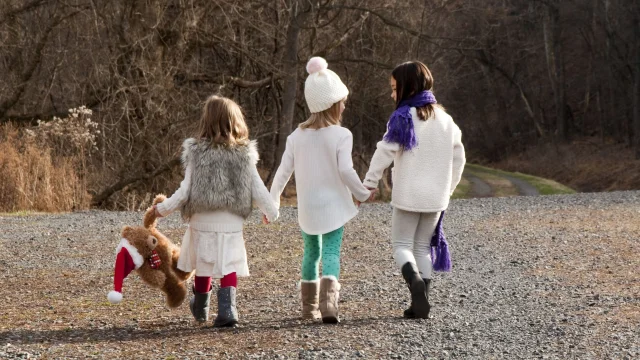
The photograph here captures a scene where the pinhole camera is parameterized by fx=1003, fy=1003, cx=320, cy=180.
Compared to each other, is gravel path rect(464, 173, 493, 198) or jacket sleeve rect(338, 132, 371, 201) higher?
jacket sleeve rect(338, 132, 371, 201)

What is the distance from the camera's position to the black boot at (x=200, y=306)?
605 centimetres

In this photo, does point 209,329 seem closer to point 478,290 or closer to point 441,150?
point 441,150

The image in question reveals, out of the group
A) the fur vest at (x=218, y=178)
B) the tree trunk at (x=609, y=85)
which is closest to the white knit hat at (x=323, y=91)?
the fur vest at (x=218, y=178)

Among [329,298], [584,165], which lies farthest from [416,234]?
[584,165]

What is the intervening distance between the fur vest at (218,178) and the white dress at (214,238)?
1.7 inches

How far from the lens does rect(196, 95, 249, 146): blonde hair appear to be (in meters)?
5.92

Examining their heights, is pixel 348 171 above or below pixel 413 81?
below

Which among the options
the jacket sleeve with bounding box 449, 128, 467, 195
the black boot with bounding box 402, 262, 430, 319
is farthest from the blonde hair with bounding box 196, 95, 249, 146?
the jacket sleeve with bounding box 449, 128, 467, 195

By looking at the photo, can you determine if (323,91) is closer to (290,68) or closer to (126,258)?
(126,258)

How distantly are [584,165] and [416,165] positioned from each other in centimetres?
3147

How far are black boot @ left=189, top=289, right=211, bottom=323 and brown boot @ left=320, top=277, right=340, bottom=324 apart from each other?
70cm

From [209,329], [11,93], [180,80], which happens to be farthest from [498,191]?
[209,329]

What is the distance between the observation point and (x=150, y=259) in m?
6.05

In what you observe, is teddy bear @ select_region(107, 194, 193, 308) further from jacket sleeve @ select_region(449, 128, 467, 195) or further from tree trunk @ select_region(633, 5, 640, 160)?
tree trunk @ select_region(633, 5, 640, 160)
